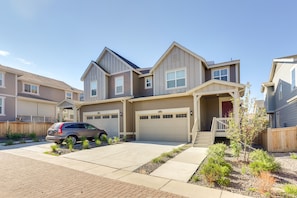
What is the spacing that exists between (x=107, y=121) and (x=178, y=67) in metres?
8.49

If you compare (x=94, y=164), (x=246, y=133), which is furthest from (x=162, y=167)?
(x=246, y=133)

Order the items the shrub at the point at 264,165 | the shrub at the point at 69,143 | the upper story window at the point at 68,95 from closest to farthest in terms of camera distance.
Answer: the shrub at the point at 264,165, the shrub at the point at 69,143, the upper story window at the point at 68,95

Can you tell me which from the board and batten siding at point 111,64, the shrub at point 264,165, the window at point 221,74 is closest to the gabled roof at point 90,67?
the board and batten siding at point 111,64

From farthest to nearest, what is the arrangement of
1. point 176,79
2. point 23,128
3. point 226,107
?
point 23,128 → point 176,79 → point 226,107

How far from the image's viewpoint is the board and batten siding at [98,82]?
18.9m

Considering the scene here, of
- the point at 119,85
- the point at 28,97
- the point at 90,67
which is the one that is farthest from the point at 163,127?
the point at 28,97

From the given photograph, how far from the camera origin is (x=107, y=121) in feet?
57.3

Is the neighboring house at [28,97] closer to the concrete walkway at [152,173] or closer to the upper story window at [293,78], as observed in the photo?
the concrete walkway at [152,173]

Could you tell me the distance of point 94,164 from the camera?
763 cm

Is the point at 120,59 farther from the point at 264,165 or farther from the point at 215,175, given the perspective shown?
the point at 264,165

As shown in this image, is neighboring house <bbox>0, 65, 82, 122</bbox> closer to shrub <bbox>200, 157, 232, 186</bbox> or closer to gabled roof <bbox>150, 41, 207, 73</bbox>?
gabled roof <bbox>150, 41, 207, 73</bbox>

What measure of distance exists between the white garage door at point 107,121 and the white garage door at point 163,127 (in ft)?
7.34

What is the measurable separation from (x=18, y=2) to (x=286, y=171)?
50.0ft

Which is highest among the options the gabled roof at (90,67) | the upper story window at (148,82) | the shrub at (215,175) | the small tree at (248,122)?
the gabled roof at (90,67)
